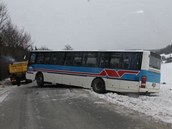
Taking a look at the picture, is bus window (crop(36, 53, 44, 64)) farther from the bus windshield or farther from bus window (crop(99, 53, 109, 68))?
the bus windshield

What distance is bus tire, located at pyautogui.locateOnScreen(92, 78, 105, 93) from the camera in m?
18.7

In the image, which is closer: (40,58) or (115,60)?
(115,60)

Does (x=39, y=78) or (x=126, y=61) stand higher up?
(x=126, y=61)

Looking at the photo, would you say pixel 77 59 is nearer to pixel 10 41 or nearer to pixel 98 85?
pixel 98 85

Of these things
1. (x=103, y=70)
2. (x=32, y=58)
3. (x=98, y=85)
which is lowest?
(x=98, y=85)

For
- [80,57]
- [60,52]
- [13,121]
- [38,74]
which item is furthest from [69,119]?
[38,74]

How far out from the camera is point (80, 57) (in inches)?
819

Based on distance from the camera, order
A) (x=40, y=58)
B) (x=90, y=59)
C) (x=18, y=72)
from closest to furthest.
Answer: (x=90, y=59), (x=40, y=58), (x=18, y=72)

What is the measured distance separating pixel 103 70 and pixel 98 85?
0.97m

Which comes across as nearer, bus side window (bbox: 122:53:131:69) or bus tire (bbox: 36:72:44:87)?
bus side window (bbox: 122:53:131:69)

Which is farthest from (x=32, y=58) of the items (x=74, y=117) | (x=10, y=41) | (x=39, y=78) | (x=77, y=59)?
(x=10, y=41)

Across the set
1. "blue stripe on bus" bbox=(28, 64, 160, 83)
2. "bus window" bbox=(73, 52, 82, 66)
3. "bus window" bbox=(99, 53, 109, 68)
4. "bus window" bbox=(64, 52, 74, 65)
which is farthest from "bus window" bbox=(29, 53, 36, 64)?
"bus window" bbox=(99, 53, 109, 68)

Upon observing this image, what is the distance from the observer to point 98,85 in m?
19.0

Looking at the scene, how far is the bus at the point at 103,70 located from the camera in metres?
16.9
